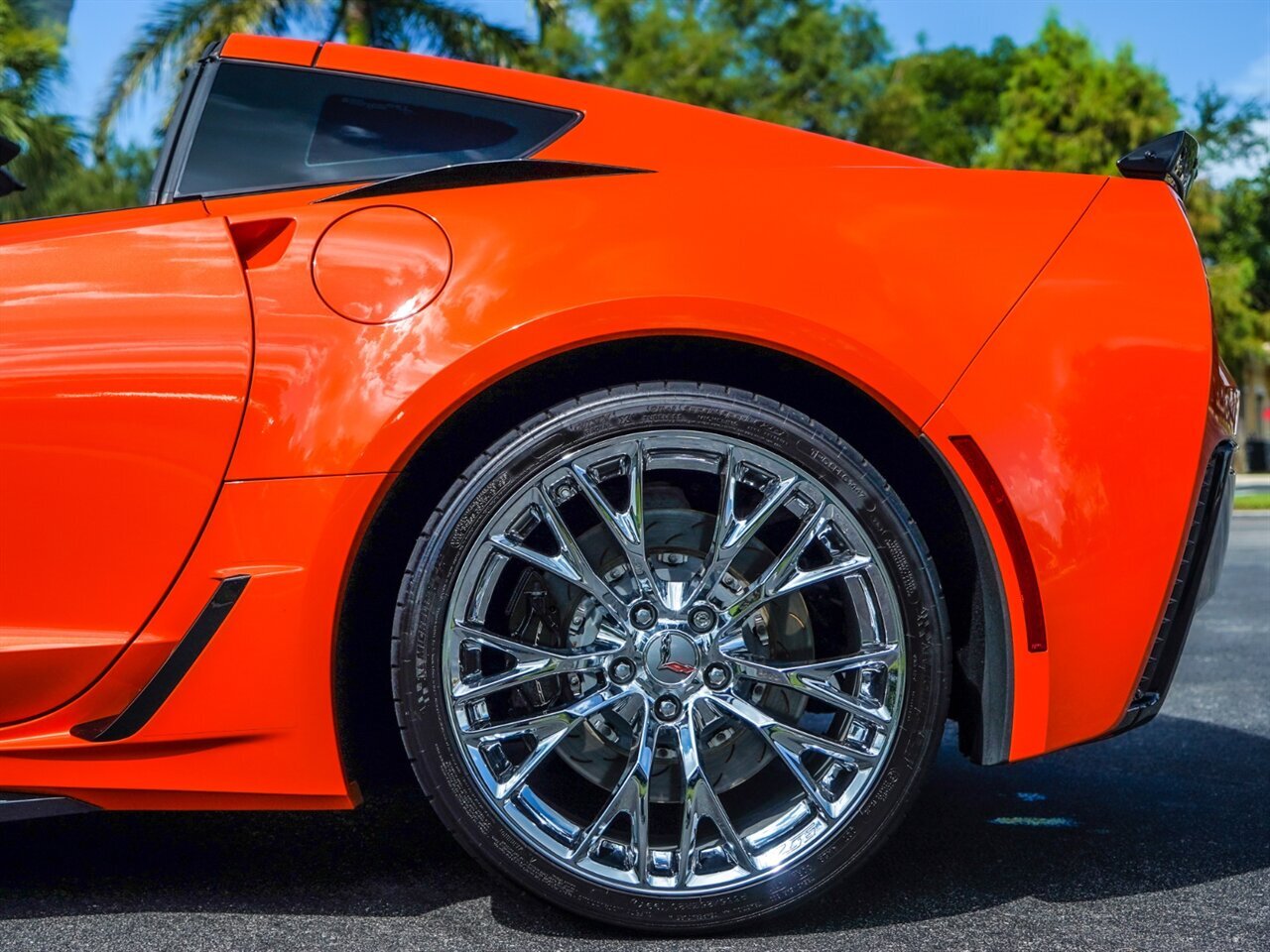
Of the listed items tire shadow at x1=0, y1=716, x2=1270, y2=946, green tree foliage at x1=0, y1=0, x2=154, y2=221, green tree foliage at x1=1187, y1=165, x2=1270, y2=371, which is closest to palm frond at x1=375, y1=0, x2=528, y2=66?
green tree foliage at x1=0, y1=0, x2=154, y2=221

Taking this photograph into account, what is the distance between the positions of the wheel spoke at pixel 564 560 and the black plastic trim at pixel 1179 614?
30.7 inches

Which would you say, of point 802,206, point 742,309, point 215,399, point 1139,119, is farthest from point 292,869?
point 1139,119

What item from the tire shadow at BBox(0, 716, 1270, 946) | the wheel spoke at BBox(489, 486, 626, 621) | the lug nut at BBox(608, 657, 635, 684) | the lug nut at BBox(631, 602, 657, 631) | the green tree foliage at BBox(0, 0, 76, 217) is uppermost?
the green tree foliage at BBox(0, 0, 76, 217)

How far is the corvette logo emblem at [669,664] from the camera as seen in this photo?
1881mm

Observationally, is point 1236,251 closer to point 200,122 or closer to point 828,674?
point 828,674

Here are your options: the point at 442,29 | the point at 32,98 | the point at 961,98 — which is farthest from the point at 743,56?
the point at 961,98

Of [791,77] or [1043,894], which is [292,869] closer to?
[1043,894]

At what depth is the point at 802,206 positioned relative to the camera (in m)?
1.92

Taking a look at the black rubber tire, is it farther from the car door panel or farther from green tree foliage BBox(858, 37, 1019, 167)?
green tree foliage BBox(858, 37, 1019, 167)

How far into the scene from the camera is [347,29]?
1691 cm

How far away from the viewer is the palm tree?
54.7 feet

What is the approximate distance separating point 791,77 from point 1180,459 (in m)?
23.3

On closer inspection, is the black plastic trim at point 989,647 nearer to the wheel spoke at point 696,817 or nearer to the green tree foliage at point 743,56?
the wheel spoke at point 696,817

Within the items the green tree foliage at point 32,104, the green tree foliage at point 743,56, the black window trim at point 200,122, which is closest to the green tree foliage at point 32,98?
the green tree foliage at point 32,104
